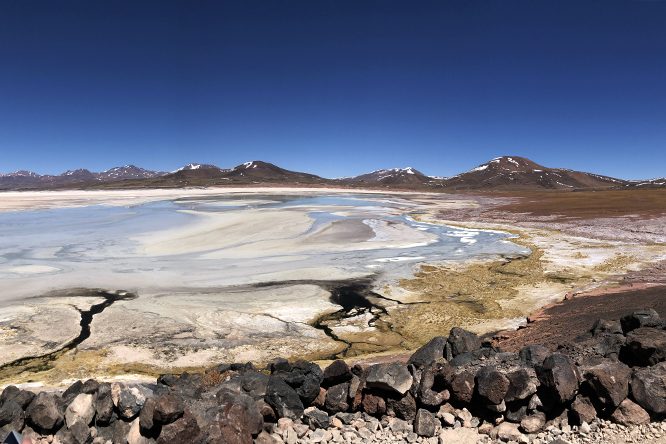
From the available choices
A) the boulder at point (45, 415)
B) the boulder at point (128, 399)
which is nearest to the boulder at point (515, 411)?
the boulder at point (128, 399)

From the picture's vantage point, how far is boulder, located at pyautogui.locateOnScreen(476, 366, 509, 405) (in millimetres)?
5848

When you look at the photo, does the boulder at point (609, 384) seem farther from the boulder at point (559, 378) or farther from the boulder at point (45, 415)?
the boulder at point (45, 415)

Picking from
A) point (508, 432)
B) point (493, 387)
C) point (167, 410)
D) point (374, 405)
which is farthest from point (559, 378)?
point (167, 410)

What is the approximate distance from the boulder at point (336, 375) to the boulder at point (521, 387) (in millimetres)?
2188

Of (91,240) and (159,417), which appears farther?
(91,240)

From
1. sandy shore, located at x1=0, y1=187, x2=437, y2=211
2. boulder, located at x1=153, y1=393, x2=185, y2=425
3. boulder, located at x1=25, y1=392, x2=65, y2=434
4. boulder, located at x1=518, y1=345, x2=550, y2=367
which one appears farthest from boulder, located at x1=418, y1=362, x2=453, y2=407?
sandy shore, located at x1=0, y1=187, x2=437, y2=211

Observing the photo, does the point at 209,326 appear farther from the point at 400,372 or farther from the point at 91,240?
the point at 91,240

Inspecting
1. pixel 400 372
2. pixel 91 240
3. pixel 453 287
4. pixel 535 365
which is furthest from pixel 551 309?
pixel 91 240

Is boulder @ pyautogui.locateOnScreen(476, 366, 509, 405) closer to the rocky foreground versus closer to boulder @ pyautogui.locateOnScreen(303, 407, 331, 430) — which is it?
the rocky foreground

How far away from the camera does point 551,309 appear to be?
12758mm

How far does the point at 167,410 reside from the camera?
17.6 feet

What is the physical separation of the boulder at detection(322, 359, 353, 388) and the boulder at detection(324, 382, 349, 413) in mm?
Result: 137

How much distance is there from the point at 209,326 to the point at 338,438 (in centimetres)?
663

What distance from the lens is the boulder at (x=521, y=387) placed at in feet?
19.2
